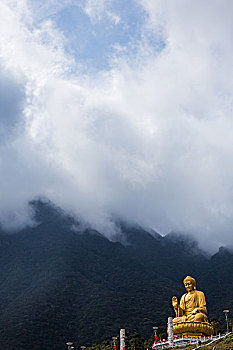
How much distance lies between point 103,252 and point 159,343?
181ft

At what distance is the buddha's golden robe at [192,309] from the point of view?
116ft

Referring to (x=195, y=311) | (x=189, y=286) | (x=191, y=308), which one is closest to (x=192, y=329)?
(x=195, y=311)

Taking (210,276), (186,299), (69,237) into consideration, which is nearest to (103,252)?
(69,237)

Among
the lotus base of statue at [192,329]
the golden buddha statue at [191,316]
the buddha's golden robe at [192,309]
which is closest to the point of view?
the lotus base of statue at [192,329]

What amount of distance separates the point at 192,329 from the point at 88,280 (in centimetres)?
4257

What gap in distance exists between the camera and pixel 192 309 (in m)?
36.8

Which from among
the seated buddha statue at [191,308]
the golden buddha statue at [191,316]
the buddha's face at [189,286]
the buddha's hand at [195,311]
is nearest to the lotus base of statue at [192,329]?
the golden buddha statue at [191,316]

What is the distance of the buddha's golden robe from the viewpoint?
116 feet

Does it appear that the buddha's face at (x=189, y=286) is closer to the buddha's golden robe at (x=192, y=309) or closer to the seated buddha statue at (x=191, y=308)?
the seated buddha statue at (x=191, y=308)

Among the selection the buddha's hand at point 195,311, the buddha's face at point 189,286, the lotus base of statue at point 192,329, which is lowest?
the lotus base of statue at point 192,329

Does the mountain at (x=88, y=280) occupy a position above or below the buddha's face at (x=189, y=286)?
above

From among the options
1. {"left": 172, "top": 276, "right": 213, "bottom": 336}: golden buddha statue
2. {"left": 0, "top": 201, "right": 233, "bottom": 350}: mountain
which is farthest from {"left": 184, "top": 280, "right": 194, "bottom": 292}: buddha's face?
{"left": 0, "top": 201, "right": 233, "bottom": 350}: mountain

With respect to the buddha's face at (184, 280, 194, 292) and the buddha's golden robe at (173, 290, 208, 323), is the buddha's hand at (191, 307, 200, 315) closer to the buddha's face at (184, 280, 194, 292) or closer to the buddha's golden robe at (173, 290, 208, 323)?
the buddha's golden robe at (173, 290, 208, 323)

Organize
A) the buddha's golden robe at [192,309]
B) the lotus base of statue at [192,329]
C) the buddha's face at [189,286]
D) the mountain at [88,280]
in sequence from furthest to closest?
the mountain at [88,280] < the buddha's face at [189,286] < the buddha's golden robe at [192,309] < the lotus base of statue at [192,329]
